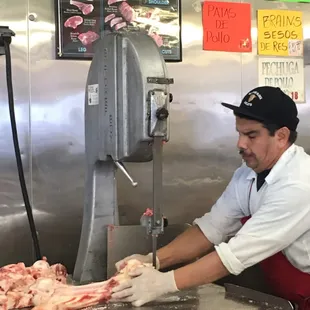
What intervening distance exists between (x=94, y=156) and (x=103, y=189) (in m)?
0.13

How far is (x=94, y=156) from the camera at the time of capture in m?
2.16

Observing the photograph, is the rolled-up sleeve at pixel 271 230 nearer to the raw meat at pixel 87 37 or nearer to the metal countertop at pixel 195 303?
the metal countertop at pixel 195 303

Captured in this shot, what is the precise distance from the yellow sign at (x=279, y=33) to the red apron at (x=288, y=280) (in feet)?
3.93

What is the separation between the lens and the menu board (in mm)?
2658

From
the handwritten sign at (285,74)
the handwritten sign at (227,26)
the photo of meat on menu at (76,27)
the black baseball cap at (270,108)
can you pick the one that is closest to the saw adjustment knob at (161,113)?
the black baseball cap at (270,108)

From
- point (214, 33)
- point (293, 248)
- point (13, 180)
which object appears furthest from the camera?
point (214, 33)

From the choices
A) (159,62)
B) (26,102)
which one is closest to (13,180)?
(26,102)

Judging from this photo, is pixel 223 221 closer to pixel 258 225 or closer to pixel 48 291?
pixel 258 225

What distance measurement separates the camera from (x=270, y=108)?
84.4 inches

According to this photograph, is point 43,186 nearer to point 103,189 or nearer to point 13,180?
point 13,180

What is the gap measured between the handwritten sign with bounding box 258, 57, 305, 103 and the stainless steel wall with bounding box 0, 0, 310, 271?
10 centimetres

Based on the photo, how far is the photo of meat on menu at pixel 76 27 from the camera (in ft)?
8.70

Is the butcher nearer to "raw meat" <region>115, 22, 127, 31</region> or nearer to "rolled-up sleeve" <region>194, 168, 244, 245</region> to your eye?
"rolled-up sleeve" <region>194, 168, 244, 245</region>

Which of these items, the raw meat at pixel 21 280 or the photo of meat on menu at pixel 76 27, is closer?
the raw meat at pixel 21 280
